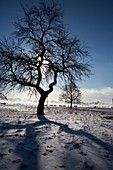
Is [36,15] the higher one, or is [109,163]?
[36,15]

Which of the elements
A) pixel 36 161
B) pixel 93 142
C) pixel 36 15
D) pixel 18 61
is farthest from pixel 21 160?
pixel 36 15

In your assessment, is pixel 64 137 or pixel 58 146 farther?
pixel 64 137

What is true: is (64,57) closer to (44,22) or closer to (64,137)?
(44,22)

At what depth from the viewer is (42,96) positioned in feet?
70.0

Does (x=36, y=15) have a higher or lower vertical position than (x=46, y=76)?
higher

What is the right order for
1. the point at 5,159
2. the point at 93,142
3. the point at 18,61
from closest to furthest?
the point at 5,159
the point at 93,142
the point at 18,61

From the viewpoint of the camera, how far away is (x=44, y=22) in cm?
2123

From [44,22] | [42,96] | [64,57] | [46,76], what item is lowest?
[42,96]

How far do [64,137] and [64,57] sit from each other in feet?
46.9

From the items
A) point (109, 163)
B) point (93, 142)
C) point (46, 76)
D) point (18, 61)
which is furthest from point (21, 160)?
point (46, 76)

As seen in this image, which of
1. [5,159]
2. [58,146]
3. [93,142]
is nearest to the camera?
[5,159]

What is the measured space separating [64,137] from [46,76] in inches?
580

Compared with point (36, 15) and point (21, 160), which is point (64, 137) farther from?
point (36, 15)

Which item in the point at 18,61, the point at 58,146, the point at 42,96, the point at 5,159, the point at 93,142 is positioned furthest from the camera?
the point at 42,96
